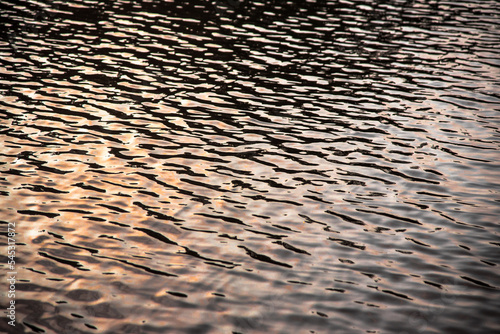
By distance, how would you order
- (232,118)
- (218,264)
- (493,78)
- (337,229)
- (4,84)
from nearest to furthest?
(218,264) → (337,229) → (232,118) → (4,84) → (493,78)

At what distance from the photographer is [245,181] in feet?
49.4

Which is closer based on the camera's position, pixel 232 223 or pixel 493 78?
pixel 232 223

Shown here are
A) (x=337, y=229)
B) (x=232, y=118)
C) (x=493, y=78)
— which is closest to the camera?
(x=337, y=229)

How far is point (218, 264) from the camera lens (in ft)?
37.4

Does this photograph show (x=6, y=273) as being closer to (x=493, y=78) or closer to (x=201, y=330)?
(x=201, y=330)

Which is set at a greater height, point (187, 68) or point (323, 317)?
point (187, 68)

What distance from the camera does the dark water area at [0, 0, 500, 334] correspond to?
10.3m

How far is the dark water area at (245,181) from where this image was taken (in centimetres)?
1026

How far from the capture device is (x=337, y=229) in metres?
12.9

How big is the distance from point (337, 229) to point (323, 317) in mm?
3372

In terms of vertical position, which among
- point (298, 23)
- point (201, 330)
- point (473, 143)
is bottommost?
point (201, 330)

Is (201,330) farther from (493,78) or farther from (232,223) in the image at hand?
(493,78)

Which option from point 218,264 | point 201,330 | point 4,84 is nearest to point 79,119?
point 4,84

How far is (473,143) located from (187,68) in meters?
13.4
